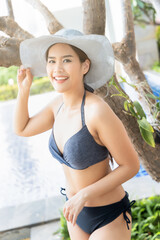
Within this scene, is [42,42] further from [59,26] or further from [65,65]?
[59,26]

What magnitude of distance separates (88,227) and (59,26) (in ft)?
4.02

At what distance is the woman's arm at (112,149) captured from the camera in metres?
1.25

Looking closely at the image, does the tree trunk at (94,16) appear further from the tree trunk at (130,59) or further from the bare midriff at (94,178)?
the bare midriff at (94,178)

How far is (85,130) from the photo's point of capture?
1305mm

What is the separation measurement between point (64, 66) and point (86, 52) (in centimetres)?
11

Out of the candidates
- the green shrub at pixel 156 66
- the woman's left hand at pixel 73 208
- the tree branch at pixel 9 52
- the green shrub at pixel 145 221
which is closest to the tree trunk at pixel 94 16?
the tree branch at pixel 9 52

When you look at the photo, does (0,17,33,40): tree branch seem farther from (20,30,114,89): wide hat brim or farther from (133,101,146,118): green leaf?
(133,101,146,118): green leaf

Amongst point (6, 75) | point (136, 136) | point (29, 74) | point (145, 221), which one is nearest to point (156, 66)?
point (6, 75)

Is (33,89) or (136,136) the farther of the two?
(33,89)

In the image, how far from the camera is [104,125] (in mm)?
1247

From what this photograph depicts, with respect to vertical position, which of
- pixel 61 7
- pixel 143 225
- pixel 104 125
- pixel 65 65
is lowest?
pixel 143 225

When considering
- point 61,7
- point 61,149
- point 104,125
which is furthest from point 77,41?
point 61,7

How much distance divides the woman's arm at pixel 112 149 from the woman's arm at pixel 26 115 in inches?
13.8

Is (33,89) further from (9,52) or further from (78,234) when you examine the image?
(78,234)
